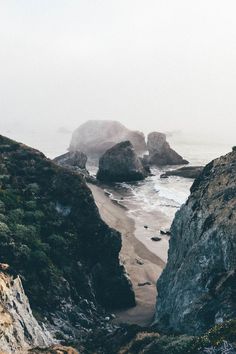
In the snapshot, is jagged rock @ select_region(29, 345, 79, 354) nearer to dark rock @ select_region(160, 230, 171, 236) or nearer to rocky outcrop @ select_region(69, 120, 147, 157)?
dark rock @ select_region(160, 230, 171, 236)

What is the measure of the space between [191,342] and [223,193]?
11299 millimetres

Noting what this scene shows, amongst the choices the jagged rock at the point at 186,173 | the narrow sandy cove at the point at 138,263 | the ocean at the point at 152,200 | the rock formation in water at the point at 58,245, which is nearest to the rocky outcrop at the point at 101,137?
the ocean at the point at 152,200

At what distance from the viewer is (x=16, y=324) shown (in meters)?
21.2

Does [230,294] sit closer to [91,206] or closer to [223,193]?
[223,193]

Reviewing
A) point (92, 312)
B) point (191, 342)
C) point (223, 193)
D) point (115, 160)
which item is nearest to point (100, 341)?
point (92, 312)

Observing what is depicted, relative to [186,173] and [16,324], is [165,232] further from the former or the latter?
[186,173]

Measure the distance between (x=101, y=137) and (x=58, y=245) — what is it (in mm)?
133716

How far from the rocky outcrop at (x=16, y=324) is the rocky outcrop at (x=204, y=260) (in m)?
7.70

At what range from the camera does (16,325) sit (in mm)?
21125

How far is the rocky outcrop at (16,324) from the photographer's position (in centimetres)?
2003

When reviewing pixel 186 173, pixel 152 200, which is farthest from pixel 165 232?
pixel 186 173

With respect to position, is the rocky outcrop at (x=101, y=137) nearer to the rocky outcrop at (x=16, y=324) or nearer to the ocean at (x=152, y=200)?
the ocean at (x=152, y=200)

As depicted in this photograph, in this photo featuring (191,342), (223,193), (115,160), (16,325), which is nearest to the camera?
(191,342)

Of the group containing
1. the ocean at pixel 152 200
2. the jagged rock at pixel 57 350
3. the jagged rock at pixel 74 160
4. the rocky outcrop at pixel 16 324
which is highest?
the jagged rock at pixel 74 160
